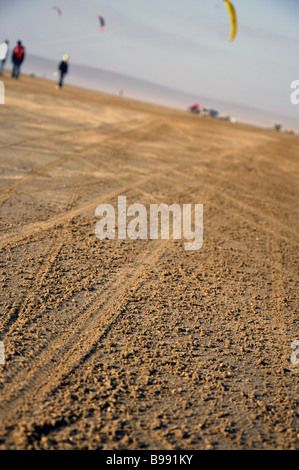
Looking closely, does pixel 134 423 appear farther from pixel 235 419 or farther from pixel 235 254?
pixel 235 254

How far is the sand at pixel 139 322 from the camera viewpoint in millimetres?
2729

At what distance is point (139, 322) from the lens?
151 inches

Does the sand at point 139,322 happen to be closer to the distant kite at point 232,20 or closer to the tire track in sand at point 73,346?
the tire track in sand at point 73,346

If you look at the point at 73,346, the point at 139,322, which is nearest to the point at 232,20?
the point at 139,322

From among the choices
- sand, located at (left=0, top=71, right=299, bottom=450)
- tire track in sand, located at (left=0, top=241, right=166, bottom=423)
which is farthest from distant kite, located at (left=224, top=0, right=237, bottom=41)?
tire track in sand, located at (left=0, top=241, right=166, bottom=423)

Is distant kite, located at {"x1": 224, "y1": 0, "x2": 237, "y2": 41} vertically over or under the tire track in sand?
over

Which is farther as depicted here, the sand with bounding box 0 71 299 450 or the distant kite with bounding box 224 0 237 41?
the distant kite with bounding box 224 0 237 41

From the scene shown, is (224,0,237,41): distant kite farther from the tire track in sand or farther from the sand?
the tire track in sand

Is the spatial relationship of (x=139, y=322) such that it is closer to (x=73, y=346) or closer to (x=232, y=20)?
(x=73, y=346)

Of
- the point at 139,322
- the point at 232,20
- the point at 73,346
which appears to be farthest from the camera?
the point at 232,20

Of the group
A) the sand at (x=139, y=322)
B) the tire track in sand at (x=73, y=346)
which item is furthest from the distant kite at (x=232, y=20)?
the tire track in sand at (x=73, y=346)

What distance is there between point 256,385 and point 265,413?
30 centimetres

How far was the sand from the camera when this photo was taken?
273 centimetres

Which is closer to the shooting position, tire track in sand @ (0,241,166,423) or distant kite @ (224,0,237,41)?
tire track in sand @ (0,241,166,423)
